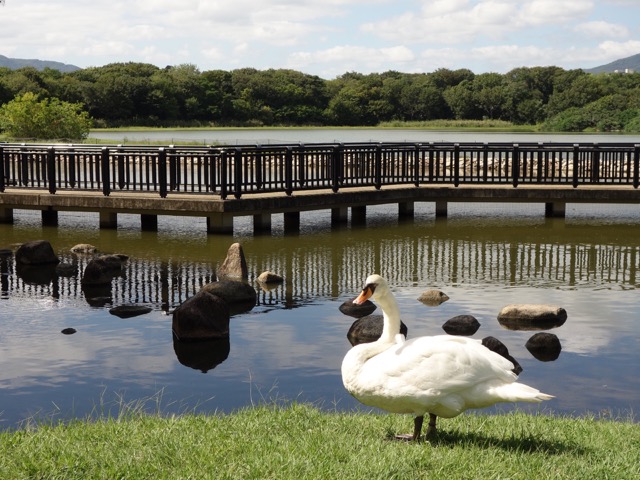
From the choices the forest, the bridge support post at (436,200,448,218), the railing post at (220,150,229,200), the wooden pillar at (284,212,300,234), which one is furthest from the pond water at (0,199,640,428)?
the forest

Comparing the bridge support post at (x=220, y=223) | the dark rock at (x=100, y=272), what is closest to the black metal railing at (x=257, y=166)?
the bridge support post at (x=220, y=223)

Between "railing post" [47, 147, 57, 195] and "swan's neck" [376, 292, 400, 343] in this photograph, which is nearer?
"swan's neck" [376, 292, 400, 343]

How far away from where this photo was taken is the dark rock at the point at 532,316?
13.4 m

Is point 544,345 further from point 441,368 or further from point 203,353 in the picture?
point 441,368

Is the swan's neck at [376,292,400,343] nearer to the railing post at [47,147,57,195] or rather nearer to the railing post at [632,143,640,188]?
the railing post at [47,147,57,195]

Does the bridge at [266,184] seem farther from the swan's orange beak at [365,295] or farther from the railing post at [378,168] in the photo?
the swan's orange beak at [365,295]

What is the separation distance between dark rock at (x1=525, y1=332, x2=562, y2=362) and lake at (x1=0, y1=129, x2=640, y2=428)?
5.6 inches

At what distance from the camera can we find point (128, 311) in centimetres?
1427

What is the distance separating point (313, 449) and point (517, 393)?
4.70ft

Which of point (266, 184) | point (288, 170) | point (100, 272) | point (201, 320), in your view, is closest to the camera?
point (201, 320)

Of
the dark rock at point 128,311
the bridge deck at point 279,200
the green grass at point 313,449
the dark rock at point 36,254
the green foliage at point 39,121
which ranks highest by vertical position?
the green foliage at point 39,121

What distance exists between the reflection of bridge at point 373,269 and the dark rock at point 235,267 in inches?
11.2

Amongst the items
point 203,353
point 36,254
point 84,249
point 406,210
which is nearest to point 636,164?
point 406,210

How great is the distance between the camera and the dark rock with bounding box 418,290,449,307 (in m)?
Result: 15.0
